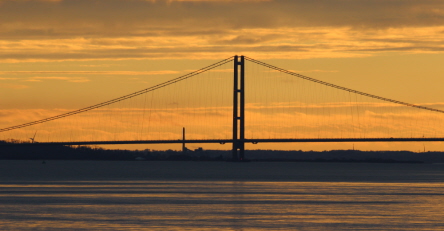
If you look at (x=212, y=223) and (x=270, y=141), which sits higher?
(x=270, y=141)

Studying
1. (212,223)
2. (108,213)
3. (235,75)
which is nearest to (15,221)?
(108,213)

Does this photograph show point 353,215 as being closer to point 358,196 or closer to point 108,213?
point 108,213

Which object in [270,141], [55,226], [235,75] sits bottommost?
[55,226]

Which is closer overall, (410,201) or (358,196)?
(410,201)

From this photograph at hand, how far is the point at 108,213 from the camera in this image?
26.5 meters

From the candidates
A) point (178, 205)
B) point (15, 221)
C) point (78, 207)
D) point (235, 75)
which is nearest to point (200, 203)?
point (178, 205)

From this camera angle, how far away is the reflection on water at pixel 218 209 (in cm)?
2316

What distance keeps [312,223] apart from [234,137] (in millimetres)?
72683

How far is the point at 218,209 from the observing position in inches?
1121

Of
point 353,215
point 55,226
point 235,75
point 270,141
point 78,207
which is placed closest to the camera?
point 55,226

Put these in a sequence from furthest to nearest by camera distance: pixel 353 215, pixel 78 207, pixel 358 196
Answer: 1. pixel 358 196
2. pixel 78 207
3. pixel 353 215

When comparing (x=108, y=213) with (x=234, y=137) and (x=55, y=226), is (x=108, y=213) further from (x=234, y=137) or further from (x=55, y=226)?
(x=234, y=137)

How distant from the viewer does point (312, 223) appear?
23703mm

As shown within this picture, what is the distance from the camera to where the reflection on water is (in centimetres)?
2316
